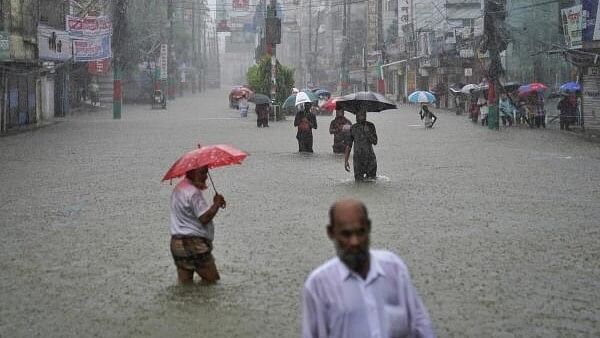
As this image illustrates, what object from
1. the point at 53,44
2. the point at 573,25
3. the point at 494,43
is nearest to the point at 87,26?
the point at 53,44

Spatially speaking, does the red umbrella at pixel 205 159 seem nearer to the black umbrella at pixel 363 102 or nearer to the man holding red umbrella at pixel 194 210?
the man holding red umbrella at pixel 194 210

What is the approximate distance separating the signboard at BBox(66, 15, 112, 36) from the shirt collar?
34331 mm

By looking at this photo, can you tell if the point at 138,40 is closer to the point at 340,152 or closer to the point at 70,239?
the point at 340,152

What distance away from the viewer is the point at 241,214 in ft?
38.6

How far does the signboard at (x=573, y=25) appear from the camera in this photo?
25828mm

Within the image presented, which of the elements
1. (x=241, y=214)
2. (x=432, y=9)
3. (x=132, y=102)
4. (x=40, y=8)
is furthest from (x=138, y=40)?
(x=241, y=214)

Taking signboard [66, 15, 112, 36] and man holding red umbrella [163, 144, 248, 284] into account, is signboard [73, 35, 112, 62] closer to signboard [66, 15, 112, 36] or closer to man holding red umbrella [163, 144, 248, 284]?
signboard [66, 15, 112, 36]

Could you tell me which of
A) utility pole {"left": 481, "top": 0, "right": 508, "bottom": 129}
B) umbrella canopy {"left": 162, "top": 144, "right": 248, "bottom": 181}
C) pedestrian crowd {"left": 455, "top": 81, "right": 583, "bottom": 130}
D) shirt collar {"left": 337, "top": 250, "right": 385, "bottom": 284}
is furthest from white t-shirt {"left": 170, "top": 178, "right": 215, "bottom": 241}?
utility pole {"left": 481, "top": 0, "right": 508, "bottom": 129}

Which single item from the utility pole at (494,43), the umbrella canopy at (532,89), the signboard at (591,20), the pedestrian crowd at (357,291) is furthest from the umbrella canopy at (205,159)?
the umbrella canopy at (532,89)

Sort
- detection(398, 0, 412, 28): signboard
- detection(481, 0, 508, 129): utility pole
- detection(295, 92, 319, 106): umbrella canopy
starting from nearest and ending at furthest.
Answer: detection(295, 92, 319, 106): umbrella canopy, detection(481, 0, 508, 129): utility pole, detection(398, 0, 412, 28): signboard

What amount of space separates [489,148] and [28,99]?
62.5 feet

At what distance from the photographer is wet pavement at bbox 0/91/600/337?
6.55 meters

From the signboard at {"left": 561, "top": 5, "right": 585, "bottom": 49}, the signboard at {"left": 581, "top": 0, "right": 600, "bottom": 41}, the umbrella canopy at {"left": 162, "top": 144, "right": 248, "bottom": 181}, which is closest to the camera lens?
the umbrella canopy at {"left": 162, "top": 144, "right": 248, "bottom": 181}

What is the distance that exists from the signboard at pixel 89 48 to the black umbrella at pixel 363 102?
76.2 ft
